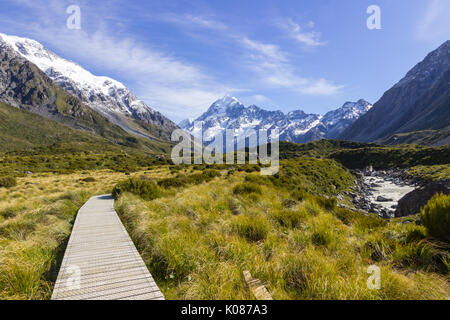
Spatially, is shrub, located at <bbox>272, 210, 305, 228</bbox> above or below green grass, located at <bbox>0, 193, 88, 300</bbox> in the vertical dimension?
above

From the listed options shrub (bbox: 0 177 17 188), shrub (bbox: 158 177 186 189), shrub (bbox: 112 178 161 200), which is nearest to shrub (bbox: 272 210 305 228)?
shrub (bbox: 112 178 161 200)

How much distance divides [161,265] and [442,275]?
5.88 m

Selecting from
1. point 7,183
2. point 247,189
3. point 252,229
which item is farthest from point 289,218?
point 7,183

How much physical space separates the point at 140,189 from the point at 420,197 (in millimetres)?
20925

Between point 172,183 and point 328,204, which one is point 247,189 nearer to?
point 328,204

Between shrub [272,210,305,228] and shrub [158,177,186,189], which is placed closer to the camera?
shrub [272,210,305,228]

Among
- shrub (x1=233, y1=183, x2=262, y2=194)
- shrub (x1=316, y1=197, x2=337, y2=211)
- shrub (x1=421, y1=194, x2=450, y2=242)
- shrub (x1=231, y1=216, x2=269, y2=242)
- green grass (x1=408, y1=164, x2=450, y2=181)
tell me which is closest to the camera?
shrub (x1=421, y1=194, x2=450, y2=242)

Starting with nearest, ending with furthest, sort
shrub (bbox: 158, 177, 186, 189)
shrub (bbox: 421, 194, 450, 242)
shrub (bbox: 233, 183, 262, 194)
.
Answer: shrub (bbox: 421, 194, 450, 242) < shrub (bbox: 233, 183, 262, 194) < shrub (bbox: 158, 177, 186, 189)

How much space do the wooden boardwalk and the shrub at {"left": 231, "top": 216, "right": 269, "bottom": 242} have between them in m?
2.96

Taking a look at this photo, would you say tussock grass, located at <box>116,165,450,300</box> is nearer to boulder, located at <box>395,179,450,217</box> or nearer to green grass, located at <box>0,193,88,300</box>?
green grass, located at <box>0,193,88,300</box>

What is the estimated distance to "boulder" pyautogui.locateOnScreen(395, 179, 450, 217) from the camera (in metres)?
16.0

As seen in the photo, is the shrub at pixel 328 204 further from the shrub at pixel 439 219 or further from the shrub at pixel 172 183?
the shrub at pixel 172 183
